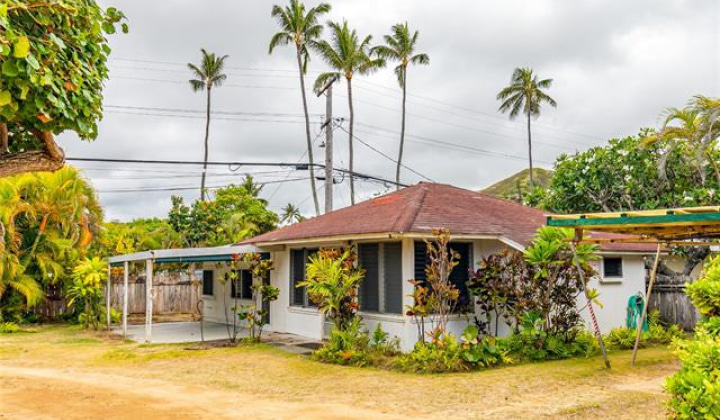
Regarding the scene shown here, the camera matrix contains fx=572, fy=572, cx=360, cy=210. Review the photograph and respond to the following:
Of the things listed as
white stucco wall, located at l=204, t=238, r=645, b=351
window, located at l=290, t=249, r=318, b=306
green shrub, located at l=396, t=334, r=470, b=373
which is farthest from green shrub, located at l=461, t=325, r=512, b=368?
window, located at l=290, t=249, r=318, b=306

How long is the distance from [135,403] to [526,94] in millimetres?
34142

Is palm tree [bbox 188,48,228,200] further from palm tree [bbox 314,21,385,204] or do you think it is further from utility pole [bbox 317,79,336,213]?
utility pole [bbox 317,79,336,213]

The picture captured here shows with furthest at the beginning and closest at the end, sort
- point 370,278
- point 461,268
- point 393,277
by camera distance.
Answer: point 370,278, point 461,268, point 393,277

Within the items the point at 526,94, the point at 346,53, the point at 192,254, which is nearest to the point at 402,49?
the point at 346,53

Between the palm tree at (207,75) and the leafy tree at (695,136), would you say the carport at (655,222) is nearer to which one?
the leafy tree at (695,136)

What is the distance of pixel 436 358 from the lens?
10.5 m

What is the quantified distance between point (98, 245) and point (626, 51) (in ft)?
60.8

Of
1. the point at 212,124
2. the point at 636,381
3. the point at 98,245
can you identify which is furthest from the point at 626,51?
the point at 212,124

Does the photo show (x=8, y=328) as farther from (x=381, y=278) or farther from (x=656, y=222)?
(x=656, y=222)

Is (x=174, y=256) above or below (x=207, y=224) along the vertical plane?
below

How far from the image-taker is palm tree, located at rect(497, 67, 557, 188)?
37.4m

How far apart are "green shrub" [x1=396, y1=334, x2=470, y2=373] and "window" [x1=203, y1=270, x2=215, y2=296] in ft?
36.3

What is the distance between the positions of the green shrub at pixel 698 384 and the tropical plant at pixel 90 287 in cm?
1655

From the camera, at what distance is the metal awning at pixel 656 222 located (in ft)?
22.4
